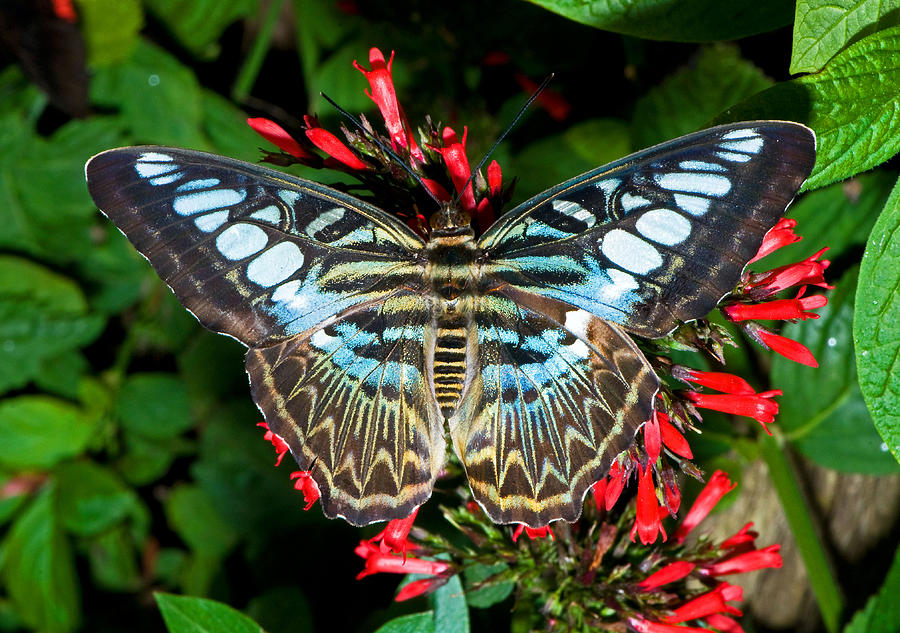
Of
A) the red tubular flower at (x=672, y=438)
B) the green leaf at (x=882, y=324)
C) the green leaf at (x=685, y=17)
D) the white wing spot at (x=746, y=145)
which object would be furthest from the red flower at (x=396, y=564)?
the green leaf at (x=685, y=17)

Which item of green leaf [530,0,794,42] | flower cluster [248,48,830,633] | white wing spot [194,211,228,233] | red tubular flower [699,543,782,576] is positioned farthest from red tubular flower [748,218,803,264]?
white wing spot [194,211,228,233]

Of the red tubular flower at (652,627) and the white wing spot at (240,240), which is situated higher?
the white wing spot at (240,240)

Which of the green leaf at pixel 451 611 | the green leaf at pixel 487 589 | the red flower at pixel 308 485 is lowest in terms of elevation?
the green leaf at pixel 487 589

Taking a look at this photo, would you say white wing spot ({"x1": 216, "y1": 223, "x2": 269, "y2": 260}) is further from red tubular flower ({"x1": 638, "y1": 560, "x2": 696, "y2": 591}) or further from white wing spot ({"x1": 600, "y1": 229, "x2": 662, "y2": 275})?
red tubular flower ({"x1": 638, "y1": 560, "x2": 696, "y2": 591})

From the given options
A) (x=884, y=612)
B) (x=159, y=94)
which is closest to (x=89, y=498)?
(x=159, y=94)

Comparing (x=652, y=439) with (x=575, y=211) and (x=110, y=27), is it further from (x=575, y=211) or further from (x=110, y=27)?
(x=110, y=27)

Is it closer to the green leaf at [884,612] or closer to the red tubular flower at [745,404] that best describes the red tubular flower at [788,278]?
the red tubular flower at [745,404]
